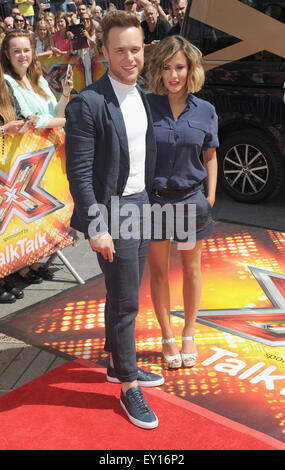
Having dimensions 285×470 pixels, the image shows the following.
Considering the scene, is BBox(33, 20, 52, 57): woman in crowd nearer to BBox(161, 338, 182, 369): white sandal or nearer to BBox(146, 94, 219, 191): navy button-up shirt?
BBox(146, 94, 219, 191): navy button-up shirt

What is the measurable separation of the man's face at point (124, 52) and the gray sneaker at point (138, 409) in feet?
5.00

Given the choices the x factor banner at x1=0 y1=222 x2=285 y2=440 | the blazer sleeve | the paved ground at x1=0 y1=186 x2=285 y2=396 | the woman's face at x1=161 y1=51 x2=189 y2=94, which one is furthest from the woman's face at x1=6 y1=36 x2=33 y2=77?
the blazer sleeve

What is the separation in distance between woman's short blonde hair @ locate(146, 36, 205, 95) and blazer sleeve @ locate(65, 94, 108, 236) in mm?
576

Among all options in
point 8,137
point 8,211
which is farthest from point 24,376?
point 8,137

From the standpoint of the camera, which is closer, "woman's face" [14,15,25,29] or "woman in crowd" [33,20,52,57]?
"woman in crowd" [33,20,52,57]

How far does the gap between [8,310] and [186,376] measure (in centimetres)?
162

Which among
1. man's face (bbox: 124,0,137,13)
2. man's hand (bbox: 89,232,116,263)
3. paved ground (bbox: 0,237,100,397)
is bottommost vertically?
paved ground (bbox: 0,237,100,397)

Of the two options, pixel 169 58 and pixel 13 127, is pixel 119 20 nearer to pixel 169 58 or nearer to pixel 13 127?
pixel 169 58

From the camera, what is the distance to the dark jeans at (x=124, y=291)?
2742 mm

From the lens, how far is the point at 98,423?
112 inches

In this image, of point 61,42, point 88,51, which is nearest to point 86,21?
point 88,51

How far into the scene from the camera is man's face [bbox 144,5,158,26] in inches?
332

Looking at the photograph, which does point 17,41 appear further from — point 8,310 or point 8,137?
point 8,310

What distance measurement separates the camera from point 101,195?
2.69 metres
